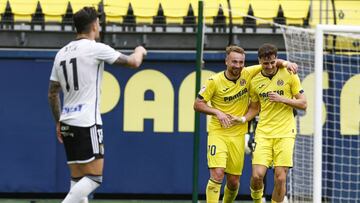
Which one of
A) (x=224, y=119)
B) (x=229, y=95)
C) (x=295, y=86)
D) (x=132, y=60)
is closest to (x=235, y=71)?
(x=229, y=95)

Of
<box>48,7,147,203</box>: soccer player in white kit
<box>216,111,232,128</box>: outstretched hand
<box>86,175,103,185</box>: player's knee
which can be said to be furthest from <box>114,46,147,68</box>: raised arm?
<box>216,111,232,128</box>: outstretched hand

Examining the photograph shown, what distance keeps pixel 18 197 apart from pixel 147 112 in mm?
2297

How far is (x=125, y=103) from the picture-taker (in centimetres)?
1340

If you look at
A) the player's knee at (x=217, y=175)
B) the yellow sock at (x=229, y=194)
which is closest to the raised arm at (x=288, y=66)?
the player's knee at (x=217, y=175)

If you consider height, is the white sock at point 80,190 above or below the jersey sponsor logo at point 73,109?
below

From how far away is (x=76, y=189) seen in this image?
7008 millimetres

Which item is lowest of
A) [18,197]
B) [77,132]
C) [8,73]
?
[18,197]

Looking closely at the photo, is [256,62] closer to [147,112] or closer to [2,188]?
[147,112]

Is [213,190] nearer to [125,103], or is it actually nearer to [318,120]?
[318,120]

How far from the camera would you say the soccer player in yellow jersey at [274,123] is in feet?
30.5

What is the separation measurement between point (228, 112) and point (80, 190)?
291 cm

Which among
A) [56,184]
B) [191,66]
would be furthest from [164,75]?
[56,184]

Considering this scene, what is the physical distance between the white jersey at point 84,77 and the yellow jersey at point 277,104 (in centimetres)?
269

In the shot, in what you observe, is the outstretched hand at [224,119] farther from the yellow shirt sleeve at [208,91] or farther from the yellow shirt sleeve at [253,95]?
the yellow shirt sleeve at [253,95]
